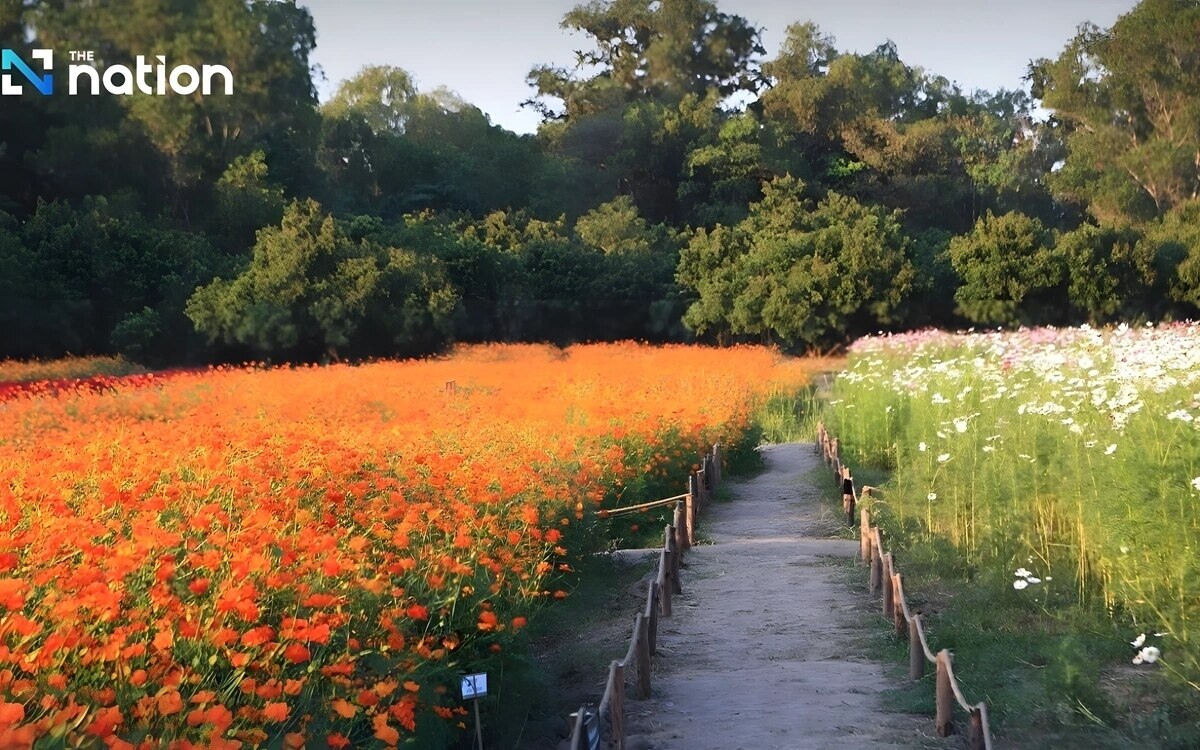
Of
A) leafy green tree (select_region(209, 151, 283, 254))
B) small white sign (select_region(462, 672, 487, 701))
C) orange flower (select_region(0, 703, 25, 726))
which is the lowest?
small white sign (select_region(462, 672, 487, 701))

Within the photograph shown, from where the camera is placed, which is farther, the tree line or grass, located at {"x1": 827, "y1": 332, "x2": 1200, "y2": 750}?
the tree line

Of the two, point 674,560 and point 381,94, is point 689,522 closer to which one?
point 674,560

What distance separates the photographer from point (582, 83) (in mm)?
52219

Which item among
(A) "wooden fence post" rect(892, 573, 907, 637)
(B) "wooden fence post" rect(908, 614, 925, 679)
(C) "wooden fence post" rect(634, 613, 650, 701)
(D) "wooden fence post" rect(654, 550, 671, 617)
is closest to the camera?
(C) "wooden fence post" rect(634, 613, 650, 701)

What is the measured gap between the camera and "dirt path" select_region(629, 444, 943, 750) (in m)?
5.47

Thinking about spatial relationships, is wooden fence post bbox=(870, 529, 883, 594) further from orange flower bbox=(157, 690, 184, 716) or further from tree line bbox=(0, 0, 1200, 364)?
tree line bbox=(0, 0, 1200, 364)

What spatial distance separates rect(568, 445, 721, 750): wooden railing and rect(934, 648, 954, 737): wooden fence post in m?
1.45

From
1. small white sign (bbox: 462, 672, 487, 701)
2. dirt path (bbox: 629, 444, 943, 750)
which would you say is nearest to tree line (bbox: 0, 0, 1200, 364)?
dirt path (bbox: 629, 444, 943, 750)

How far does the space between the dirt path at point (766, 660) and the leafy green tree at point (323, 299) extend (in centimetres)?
1790

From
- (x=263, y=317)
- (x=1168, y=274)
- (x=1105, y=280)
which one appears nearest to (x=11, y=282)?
(x=263, y=317)

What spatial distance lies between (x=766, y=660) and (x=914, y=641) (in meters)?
0.91

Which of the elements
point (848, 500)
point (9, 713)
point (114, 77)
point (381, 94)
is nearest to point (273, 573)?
point (9, 713)

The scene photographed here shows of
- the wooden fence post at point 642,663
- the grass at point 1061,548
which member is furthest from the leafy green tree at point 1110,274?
the wooden fence post at point 642,663

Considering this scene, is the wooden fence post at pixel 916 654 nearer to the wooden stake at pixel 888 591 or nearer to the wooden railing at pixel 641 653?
the wooden stake at pixel 888 591
